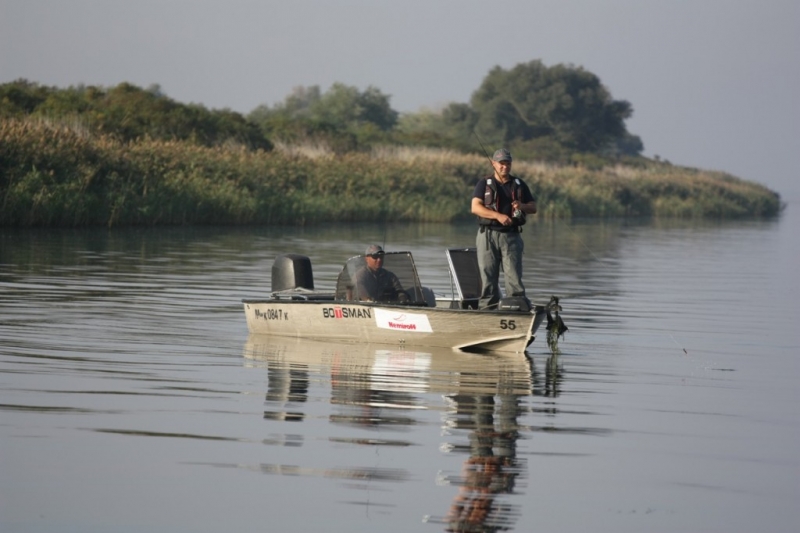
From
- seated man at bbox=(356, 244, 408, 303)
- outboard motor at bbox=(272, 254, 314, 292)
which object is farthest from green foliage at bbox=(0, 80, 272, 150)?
seated man at bbox=(356, 244, 408, 303)

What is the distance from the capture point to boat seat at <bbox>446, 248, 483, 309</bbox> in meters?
15.7

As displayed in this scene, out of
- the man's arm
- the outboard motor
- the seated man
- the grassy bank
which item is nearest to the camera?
the man's arm

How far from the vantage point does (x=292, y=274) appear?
1625cm

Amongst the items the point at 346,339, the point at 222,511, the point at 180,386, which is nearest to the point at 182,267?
the point at 346,339

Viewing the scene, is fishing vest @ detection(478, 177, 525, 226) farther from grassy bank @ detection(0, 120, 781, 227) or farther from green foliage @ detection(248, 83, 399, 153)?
green foliage @ detection(248, 83, 399, 153)

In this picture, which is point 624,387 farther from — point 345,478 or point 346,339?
point 345,478

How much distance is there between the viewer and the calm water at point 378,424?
754 cm

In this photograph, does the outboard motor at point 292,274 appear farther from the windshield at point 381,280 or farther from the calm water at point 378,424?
the windshield at point 381,280

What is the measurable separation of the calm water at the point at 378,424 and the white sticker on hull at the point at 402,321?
0.88ft

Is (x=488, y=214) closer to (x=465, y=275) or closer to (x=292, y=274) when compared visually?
(x=465, y=275)

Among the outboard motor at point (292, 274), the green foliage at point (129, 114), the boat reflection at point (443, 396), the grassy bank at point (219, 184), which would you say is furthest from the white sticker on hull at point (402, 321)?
the green foliage at point (129, 114)

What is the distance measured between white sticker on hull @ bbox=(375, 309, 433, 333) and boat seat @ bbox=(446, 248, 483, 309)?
3.76ft

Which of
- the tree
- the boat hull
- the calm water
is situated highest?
the tree

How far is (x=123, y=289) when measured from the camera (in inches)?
818
